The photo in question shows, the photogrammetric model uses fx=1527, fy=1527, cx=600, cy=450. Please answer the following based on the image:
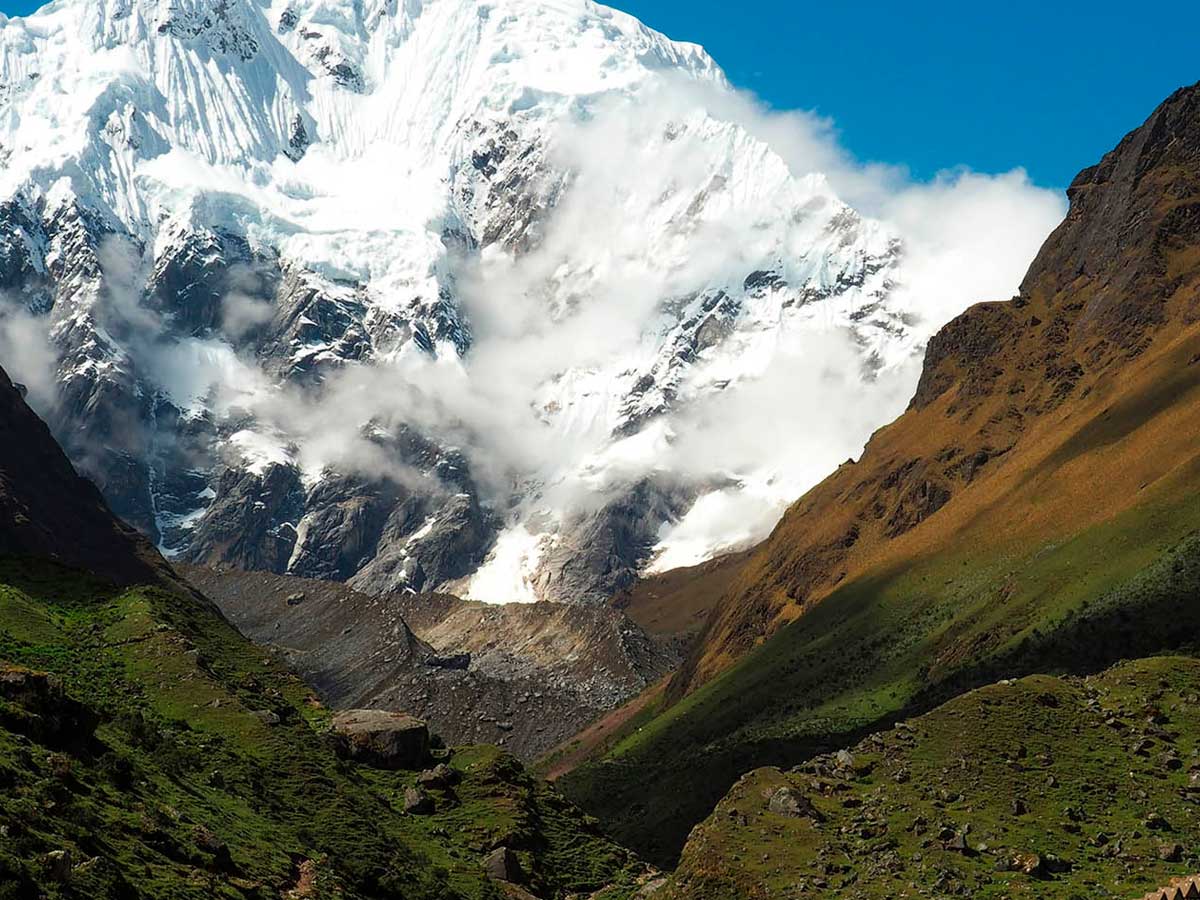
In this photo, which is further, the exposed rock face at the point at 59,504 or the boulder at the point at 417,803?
the exposed rock face at the point at 59,504

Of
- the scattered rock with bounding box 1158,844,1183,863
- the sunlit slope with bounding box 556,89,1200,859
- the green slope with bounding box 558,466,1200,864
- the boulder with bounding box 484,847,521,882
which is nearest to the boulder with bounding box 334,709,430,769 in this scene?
the boulder with bounding box 484,847,521,882

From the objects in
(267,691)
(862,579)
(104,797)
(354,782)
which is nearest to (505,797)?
(354,782)

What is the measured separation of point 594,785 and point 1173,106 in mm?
121710

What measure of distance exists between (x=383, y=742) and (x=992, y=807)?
2314cm

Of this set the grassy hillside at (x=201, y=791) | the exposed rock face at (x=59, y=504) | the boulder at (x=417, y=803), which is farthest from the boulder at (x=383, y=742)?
the exposed rock face at (x=59, y=504)

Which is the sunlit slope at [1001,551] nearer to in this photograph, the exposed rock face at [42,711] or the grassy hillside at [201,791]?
the grassy hillside at [201,791]

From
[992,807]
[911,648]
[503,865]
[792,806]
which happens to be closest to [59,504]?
[911,648]

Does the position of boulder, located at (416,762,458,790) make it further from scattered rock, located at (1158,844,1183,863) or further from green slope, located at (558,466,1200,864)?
green slope, located at (558,466,1200,864)

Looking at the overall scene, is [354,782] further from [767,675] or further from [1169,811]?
[767,675]

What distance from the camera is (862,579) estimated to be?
160m

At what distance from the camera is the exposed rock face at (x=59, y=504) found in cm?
17038

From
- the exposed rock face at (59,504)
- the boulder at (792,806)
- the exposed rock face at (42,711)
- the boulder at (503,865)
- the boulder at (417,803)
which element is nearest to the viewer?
the exposed rock face at (42,711)

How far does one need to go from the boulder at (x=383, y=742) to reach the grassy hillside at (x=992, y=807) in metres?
15.6

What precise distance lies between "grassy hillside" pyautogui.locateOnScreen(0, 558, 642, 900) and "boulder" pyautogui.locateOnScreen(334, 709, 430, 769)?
36.1 inches
